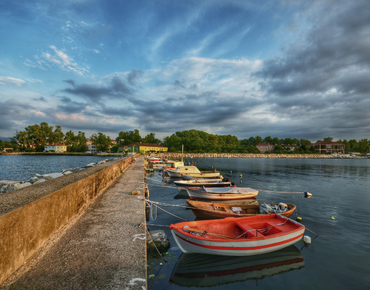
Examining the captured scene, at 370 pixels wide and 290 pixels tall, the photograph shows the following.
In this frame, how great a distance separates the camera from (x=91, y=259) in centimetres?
407

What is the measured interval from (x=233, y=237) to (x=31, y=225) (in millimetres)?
6468

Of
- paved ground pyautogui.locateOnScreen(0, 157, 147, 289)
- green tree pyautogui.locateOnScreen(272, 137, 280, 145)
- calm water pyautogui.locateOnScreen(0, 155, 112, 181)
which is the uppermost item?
green tree pyautogui.locateOnScreen(272, 137, 280, 145)

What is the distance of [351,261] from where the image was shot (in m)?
7.80

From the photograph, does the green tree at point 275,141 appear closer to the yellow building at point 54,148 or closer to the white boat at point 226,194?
the yellow building at point 54,148

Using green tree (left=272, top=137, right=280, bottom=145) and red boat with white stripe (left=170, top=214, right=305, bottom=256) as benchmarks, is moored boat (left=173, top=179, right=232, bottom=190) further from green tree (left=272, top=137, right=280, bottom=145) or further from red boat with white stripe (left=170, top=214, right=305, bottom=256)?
green tree (left=272, top=137, right=280, bottom=145)

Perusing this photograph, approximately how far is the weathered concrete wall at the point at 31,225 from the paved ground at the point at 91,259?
0.69ft

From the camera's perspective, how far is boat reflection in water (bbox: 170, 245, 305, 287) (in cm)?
638

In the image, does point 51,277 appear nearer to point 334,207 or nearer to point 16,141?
point 334,207

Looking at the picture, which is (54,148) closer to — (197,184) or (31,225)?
(197,184)

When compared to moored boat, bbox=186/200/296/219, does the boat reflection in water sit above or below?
below

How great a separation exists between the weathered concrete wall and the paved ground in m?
0.21

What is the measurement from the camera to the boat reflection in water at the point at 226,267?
6.38 m

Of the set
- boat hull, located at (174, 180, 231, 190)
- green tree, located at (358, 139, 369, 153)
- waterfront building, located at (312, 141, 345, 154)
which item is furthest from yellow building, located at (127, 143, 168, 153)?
green tree, located at (358, 139, 369, 153)

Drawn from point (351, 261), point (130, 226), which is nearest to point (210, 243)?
point (130, 226)
